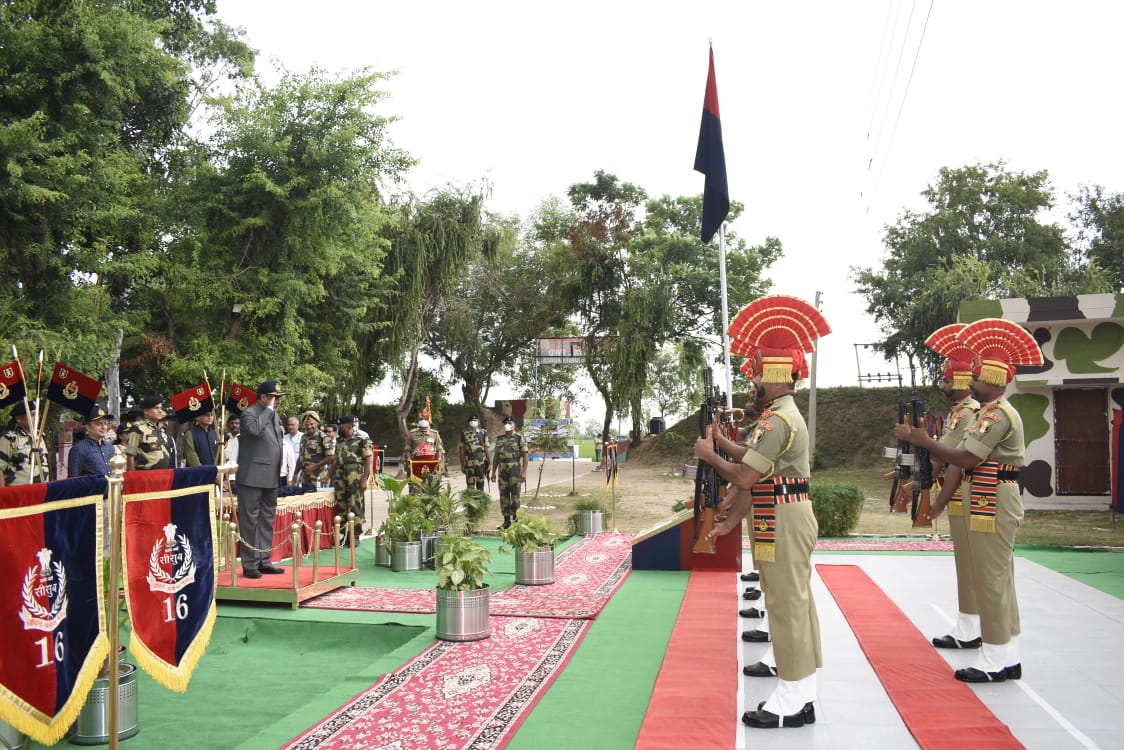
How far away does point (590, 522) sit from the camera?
10.5 meters

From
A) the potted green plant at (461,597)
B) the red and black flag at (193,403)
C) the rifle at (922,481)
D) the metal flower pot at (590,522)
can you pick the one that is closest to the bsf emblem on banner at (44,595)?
the potted green plant at (461,597)

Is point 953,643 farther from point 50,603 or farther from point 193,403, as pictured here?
point 193,403

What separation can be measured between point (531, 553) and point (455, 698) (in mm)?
3043

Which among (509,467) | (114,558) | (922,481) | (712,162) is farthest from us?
(509,467)

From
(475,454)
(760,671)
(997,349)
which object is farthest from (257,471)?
(997,349)

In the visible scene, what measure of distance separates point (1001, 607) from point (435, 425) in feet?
87.7

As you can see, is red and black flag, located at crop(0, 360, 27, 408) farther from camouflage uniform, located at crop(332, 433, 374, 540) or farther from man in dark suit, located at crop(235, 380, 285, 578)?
camouflage uniform, located at crop(332, 433, 374, 540)

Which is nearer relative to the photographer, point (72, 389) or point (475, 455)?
point (72, 389)

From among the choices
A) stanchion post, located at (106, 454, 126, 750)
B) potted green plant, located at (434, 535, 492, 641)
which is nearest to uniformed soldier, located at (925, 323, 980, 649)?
potted green plant, located at (434, 535, 492, 641)

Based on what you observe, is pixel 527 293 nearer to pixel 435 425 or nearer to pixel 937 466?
pixel 435 425

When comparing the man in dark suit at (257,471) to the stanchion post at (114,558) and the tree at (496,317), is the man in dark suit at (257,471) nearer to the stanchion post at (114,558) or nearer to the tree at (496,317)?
the stanchion post at (114,558)

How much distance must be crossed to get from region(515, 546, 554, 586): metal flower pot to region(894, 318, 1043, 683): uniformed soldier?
3.68 metres

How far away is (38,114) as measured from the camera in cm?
1241

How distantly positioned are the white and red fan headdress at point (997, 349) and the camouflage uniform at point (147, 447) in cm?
650
